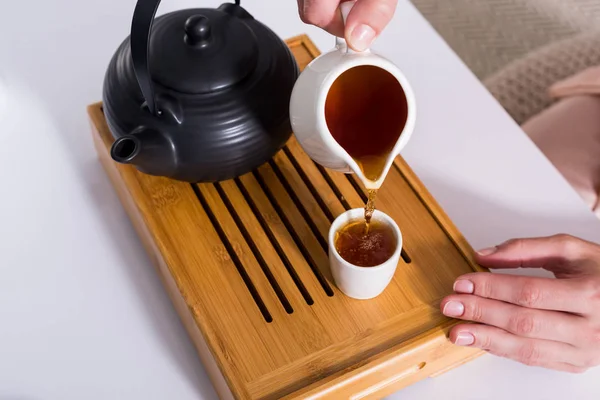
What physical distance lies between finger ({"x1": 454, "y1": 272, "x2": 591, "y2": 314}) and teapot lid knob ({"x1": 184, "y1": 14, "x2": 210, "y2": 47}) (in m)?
0.46

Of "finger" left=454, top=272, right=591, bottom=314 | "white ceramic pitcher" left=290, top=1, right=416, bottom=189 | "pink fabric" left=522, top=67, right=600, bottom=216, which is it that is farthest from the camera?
"pink fabric" left=522, top=67, right=600, bottom=216

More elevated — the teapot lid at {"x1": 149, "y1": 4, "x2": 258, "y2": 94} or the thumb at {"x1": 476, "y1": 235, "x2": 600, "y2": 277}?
the teapot lid at {"x1": 149, "y1": 4, "x2": 258, "y2": 94}

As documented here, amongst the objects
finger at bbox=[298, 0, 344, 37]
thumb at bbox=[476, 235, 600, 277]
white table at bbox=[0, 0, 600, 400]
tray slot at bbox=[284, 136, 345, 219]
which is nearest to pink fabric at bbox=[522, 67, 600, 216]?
white table at bbox=[0, 0, 600, 400]

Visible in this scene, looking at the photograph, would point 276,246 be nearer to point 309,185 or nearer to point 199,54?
point 309,185

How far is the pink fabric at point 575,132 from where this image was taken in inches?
50.1

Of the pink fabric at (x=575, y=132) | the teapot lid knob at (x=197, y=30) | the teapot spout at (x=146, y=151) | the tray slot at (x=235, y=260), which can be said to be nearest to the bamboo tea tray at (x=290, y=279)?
the tray slot at (x=235, y=260)

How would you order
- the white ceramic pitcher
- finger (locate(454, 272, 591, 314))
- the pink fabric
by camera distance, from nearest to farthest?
the white ceramic pitcher → finger (locate(454, 272, 591, 314)) → the pink fabric

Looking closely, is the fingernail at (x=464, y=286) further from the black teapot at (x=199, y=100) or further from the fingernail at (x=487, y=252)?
the black teapot at (x=199, y=100)

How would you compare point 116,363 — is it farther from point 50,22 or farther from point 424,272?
point 50,22

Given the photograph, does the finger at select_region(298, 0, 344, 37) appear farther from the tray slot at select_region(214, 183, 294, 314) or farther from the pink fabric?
the pink fabric

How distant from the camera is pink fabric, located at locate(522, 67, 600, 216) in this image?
1.27m

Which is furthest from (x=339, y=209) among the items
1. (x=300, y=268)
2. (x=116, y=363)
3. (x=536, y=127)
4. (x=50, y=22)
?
(x=50, y=22)

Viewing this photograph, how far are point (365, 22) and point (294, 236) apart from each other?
1.06 feet

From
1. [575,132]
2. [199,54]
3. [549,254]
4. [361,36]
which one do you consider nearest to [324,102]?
[361,36]
